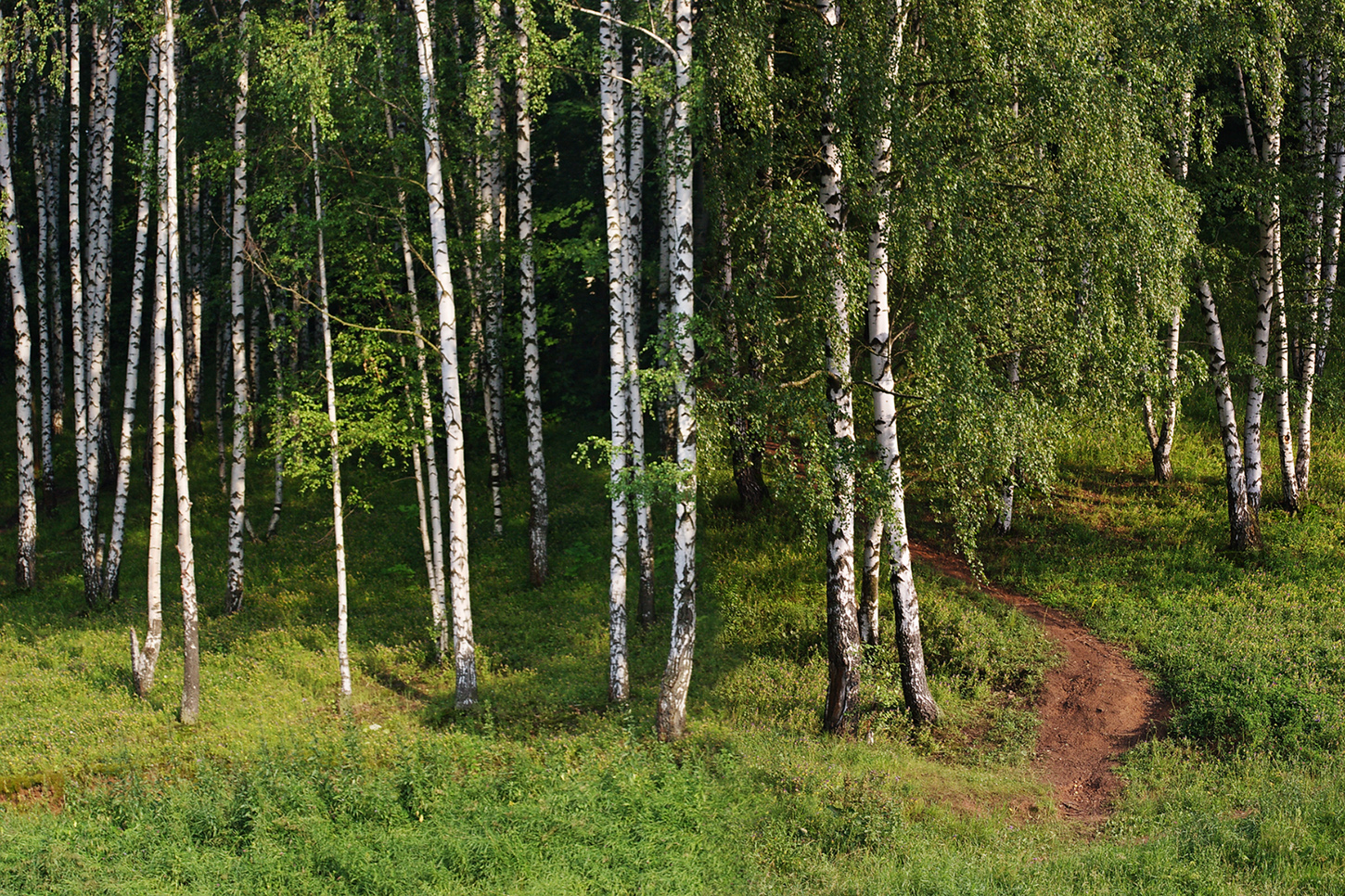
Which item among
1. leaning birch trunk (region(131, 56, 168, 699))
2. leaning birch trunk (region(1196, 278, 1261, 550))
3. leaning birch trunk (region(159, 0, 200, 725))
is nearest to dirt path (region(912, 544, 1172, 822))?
leaning birch trunk (region(1196, 278, 1261, 550))

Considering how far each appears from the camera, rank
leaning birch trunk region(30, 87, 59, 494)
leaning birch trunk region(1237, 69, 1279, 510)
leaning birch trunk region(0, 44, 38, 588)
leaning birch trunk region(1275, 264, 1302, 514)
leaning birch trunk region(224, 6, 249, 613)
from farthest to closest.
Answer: leaning birch trunk region(30, 87, 59, 494), leaning birch trunk region(0, 44, 38, 588), leaning birch trunk region(1275, 264, 1302, 514), leaning birch trunk region(1237, 69, 1279, 510), leaning birch trunk region(224, 6, 249, 613)

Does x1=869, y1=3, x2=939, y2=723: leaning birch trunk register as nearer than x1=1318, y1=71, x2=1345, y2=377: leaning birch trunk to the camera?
Yes

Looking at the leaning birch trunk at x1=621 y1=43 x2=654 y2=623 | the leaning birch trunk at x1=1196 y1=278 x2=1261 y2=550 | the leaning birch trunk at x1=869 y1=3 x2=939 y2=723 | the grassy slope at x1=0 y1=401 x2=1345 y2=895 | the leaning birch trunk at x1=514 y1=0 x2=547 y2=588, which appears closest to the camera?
the grassy slope at x1=0 y1=401 x2=1345 y2=895

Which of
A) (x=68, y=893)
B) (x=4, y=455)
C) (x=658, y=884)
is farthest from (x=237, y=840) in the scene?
(x=4, y=455)

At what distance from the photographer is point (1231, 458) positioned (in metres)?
17.1

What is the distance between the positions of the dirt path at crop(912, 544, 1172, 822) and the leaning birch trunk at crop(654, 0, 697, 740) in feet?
16.0

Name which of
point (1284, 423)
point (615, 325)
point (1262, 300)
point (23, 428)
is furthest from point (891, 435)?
point (23, 428)

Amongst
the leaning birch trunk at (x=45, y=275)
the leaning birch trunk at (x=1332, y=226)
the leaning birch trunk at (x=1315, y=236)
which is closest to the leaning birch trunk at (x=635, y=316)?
the leaning birch trunk at (x=1315, y=236)

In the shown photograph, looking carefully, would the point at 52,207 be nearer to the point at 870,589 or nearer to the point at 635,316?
the point at 635,316

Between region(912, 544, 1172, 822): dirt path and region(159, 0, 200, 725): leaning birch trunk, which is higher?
region(159, 0, 200, 725): leaning birch trunk

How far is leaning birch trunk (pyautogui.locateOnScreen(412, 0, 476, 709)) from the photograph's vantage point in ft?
43.1

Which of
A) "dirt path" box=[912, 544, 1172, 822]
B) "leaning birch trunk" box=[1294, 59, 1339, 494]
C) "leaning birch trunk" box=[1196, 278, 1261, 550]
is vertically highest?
"leaning birch trunk" box=[1294, 59, 1339, 494]

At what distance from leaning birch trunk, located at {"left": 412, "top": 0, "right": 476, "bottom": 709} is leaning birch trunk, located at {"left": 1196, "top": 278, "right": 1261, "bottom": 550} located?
13.5 m

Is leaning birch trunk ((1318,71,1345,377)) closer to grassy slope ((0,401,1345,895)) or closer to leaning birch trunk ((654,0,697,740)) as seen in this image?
grassy slope ((0,401,1345,895))
